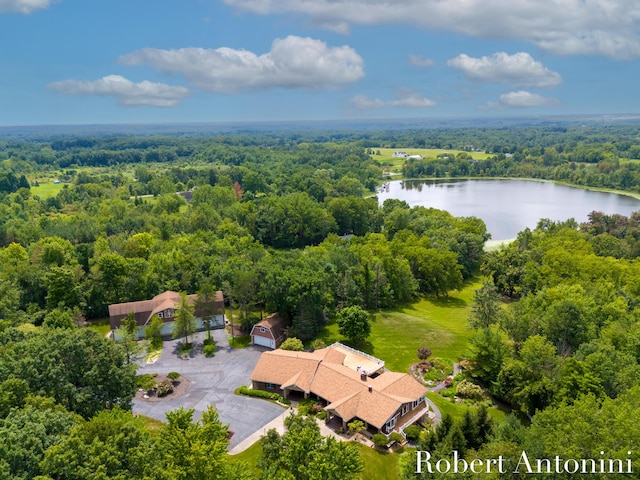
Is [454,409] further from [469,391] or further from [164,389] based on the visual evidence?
[164,389]

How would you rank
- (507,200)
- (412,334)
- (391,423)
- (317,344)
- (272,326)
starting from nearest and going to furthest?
1. (391,423)
2. (317,344)
3. (272,326)
4. (412,334)
5. (507,200)

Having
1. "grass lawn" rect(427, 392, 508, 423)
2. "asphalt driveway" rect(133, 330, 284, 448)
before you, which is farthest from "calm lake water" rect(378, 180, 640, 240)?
"asphalt driveway" rect(133, 330, 284, 448)

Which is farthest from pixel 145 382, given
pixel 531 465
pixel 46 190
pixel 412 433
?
pixel 46 190

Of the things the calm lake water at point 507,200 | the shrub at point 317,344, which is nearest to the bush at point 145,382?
the shrub at point 317,344

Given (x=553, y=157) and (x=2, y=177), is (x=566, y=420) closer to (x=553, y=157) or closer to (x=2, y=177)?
(x=2, y=177)

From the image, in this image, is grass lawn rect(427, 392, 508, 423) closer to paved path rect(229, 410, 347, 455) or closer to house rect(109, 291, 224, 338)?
paved path rect(229, 410, 347, 455)

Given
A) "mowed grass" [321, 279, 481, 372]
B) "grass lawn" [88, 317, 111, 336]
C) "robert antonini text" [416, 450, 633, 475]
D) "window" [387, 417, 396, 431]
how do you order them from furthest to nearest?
"grass lawn" [88, 317, 111, 336], "mowed grass" [321, 279, 481, 372], "window" [387, 417, 396, 431], "robert antonini text" [416, 450, 633, 475]

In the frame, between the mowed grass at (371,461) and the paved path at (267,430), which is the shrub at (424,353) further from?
the mowed grass at (371,461)
